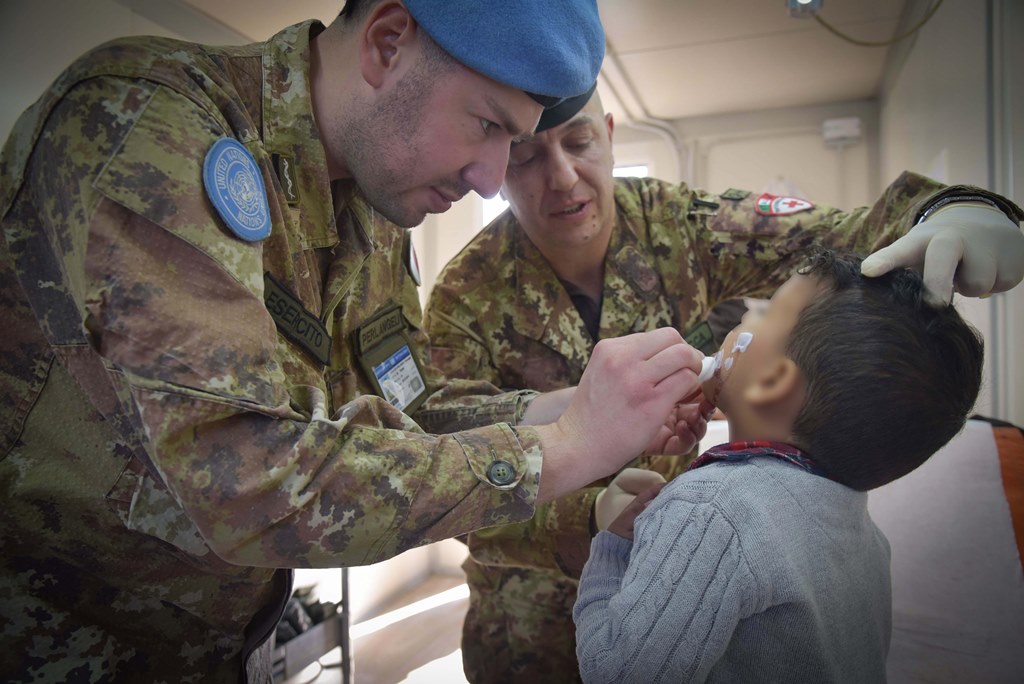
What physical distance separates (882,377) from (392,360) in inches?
33.2

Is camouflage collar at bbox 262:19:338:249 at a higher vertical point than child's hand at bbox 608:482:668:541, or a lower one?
higher

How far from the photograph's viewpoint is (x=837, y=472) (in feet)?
3.16

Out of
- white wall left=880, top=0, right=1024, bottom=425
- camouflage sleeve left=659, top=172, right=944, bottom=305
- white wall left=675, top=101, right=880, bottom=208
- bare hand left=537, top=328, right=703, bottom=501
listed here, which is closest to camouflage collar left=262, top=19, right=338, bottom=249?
bare hand left=537, top=328, right=703, bottom=501

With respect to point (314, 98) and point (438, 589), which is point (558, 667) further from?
point (438, 589)

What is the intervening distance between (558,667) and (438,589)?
6.48 ft

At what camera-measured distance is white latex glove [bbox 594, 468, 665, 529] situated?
118 centimetres

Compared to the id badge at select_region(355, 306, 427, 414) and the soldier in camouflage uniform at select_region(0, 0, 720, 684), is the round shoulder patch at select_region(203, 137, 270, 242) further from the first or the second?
the id badge at select_region(355, 306, 427, 414)

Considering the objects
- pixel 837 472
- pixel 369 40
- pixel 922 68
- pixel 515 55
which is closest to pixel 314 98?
pixel 369 40

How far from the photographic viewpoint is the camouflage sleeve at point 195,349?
644mm

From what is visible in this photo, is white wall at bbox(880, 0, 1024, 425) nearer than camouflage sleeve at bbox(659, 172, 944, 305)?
Yes

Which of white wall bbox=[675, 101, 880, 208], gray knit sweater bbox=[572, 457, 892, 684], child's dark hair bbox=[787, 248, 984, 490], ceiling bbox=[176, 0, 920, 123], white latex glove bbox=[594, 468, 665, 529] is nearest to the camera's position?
gray knit sweater bbox=[572, 457, 892, 684]

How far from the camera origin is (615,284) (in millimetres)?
1698

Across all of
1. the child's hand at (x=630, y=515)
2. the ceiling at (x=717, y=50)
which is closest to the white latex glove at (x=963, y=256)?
the child's hand at (x=630, y=515)

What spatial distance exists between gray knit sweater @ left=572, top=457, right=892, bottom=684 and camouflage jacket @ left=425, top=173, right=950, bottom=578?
0.73 m
